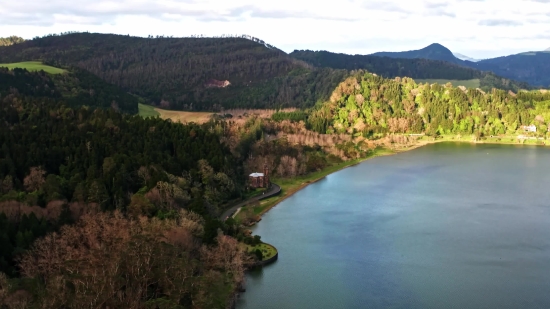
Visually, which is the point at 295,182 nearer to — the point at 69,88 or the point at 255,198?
the point at 255,198

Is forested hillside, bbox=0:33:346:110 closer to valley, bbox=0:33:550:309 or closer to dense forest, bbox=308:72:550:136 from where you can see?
valley, bbox=0:33:550:309

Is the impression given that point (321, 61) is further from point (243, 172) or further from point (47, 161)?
point (47, 161)

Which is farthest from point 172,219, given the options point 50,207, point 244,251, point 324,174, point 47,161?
point 324,174

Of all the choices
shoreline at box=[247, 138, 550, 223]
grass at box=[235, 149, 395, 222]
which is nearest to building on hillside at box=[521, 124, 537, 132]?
shoreline at box=[247, 138, 550, 223]

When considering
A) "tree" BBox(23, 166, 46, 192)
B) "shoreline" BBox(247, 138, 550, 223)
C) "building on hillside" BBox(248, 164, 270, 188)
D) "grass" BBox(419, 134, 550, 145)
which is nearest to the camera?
"tree" BBox(23, 166, 46, 192)

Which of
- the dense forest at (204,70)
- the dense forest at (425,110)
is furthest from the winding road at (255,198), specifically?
the dense forest at (204,70)

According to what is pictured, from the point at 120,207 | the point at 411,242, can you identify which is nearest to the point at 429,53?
the point at 411,242

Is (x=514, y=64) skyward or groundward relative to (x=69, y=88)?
skyward
